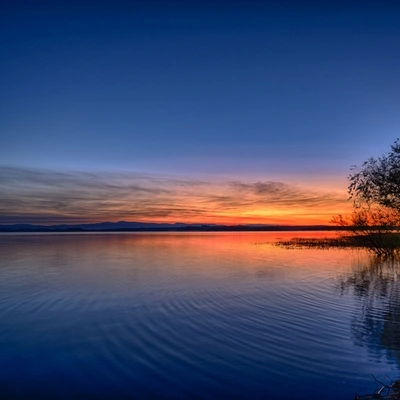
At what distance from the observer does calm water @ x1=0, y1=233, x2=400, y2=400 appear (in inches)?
310

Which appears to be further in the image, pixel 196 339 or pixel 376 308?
pixel 376 308

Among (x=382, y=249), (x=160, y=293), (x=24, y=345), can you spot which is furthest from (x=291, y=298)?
(x=382, y=249)

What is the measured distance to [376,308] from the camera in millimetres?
15258

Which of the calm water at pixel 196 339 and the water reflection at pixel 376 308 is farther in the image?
the water reflection at pixel 376 308

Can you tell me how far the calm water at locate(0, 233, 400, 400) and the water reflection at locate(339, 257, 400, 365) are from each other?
0.05m

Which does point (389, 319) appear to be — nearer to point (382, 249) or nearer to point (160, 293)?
point (160, 293)

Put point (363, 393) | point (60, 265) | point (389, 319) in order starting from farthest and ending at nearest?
point (60, 265) → point (389, 319) → point (363, 393)

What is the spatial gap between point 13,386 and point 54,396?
121cm

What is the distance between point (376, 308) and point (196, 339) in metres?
8.60

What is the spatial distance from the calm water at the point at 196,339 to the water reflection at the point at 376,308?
5 centimetres

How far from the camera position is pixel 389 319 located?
525 inches

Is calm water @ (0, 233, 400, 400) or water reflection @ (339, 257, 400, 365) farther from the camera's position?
water reflection @ (339, 257, 400, 365)

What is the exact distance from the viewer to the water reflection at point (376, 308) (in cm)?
1058

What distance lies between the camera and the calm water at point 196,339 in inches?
310
